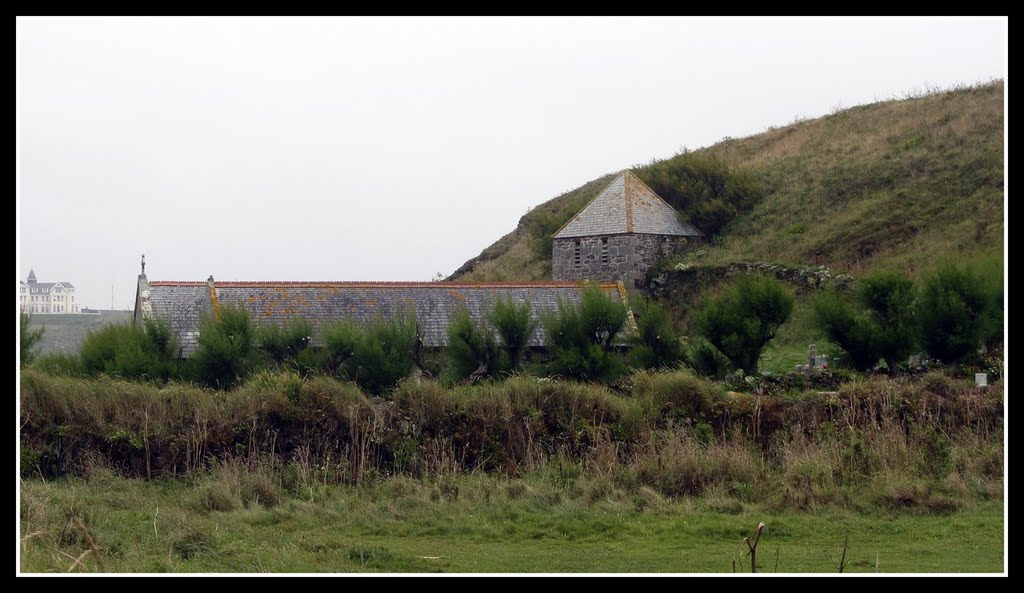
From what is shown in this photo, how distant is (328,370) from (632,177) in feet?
63.2

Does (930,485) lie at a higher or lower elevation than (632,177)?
lower

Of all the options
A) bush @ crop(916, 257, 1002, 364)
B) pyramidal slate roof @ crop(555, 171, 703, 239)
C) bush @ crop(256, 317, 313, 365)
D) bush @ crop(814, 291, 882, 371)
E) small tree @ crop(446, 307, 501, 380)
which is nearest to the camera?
bush @ crop(916, 257, 1002, 364)

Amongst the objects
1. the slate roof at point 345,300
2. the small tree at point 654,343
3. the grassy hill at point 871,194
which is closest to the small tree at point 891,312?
the small tree at point 654,343

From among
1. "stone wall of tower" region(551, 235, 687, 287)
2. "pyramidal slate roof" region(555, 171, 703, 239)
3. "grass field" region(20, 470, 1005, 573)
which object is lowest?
"grass field" region(20, 470, 1005, 573)

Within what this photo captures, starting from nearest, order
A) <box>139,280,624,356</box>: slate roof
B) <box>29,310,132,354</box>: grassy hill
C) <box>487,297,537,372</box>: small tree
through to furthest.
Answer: <box>487,297,537,372</box>: small tree → <box>139,280,624,356</box>: slate roof → <box>29,310,132,354</box>: grassy hill

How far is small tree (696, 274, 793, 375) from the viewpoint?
23.1m

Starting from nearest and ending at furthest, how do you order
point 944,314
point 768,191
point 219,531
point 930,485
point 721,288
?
point 219,531, point 930,485, point 944,314, point 721,288, point 768,191

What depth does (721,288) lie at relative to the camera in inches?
1320

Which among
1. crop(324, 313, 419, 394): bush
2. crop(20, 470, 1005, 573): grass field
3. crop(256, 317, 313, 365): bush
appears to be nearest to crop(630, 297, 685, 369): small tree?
crop(324, 313, 419, 394): bush

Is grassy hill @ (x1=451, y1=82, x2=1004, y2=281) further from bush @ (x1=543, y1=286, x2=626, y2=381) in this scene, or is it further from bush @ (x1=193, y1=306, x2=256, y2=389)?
bush @ (x1=193, y1=306, x2=256, y2=389)

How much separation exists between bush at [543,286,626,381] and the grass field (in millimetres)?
7568
